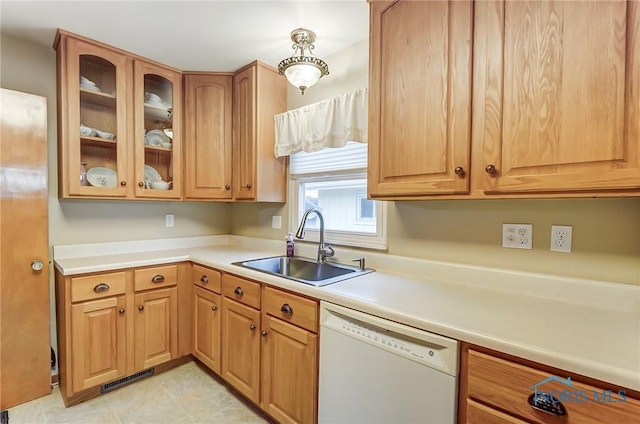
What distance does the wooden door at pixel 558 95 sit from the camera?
0.92 metres

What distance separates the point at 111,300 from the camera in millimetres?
1939

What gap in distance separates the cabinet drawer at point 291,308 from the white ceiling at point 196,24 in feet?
5.02

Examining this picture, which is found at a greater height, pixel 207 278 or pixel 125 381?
pixel 207 278

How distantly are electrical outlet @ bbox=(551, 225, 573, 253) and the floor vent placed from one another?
102 inches

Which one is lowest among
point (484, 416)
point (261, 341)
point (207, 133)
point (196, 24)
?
point (261, 341)

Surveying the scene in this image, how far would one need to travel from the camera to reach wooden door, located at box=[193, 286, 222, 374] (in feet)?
6.66

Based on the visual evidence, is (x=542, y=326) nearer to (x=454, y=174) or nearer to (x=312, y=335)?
(x=454, y=174)

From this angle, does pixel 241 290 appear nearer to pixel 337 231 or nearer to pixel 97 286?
pixel 337 231

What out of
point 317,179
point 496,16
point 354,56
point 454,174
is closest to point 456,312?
point 454,174

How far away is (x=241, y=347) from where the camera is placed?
1846mm

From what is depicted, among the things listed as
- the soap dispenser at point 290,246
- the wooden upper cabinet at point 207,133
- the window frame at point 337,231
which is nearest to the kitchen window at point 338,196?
the window frame at point 337,231

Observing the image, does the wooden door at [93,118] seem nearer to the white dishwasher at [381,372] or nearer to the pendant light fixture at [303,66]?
the pendant light fixture at [303,66]

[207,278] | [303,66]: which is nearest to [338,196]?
[303,66]

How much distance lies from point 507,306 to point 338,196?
1.29 meters
